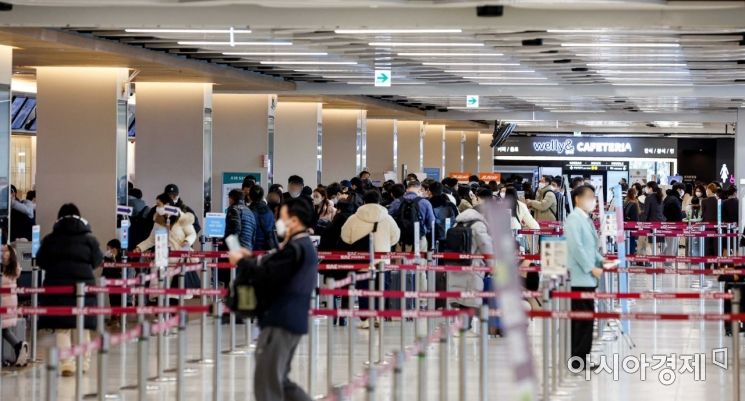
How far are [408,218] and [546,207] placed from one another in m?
10.6

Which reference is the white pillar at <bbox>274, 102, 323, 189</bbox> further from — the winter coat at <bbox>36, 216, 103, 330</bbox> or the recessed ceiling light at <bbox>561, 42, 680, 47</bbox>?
the winter coat at <bbox>36, 216, 103, 330</bbox>

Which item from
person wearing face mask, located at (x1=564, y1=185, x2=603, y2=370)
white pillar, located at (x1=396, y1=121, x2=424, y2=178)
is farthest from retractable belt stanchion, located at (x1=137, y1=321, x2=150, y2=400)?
white pillar, located at (x1=396, y1=121, x2=424, y2=178)

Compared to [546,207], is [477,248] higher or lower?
lower

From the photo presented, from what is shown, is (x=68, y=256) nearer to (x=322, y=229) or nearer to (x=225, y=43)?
(x=225, y=43)

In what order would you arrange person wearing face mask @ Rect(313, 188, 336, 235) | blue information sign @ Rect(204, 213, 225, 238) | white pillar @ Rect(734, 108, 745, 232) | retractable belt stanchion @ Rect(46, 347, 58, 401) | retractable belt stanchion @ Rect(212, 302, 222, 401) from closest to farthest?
retractable belt stanchion @ Rect(46, 347, 58, 401), retractable belt stanchion @ Rect(212, 302, 222, 401), blue information sign @ Rect(204, 213, 225, 238), person wearing face mask @ Rect(313, 188, 336, 235), white pillar @ Rect(734, 108, 745, 232)

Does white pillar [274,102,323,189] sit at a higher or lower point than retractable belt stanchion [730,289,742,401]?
higher

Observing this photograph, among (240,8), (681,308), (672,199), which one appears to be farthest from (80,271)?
(672,199)

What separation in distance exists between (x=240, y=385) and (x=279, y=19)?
4.10 metres

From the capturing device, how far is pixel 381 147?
140 ft

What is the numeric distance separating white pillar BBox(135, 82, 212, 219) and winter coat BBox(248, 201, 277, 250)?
808 centimetres

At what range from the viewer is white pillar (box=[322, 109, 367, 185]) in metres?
37.1

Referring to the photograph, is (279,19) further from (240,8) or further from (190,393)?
(190,393)

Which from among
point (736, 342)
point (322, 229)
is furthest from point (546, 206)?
point (736, 342)

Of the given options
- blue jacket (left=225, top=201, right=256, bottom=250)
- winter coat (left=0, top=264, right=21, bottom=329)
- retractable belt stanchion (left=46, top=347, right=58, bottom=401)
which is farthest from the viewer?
blue jacket (left=225, top=201, right=256, bottom=250)
